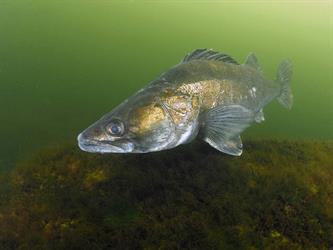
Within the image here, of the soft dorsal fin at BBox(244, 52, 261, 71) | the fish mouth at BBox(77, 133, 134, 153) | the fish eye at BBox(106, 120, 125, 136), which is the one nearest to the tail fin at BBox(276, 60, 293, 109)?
the soft dorsal fin at BBox(244, 52, 261, 71)

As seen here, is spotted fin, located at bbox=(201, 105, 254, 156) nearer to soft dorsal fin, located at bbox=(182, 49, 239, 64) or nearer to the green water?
soft dorsal fin, located at bbox=(182, 49, 239, 64)

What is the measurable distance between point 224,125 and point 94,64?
13.4 metres

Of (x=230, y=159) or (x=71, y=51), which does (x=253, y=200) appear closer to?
(x=230, y=159)

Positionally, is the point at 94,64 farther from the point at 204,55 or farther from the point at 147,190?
the point at 147,190

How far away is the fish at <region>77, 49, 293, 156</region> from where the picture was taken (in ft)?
14.7

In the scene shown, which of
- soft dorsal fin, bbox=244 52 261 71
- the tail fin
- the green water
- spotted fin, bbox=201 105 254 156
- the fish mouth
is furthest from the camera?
the green water

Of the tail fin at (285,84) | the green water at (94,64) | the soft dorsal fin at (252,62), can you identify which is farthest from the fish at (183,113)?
the green water at (94,64)

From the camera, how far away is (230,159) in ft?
21.0

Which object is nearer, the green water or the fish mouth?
the fish mouth

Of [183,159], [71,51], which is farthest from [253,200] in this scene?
[71,51]

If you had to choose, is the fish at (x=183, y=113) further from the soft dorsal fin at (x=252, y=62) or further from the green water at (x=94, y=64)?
the green water at (x=94, y=64)

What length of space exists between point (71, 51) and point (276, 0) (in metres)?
95.9

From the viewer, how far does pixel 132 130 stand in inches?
178

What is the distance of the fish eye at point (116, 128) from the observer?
445 cm
